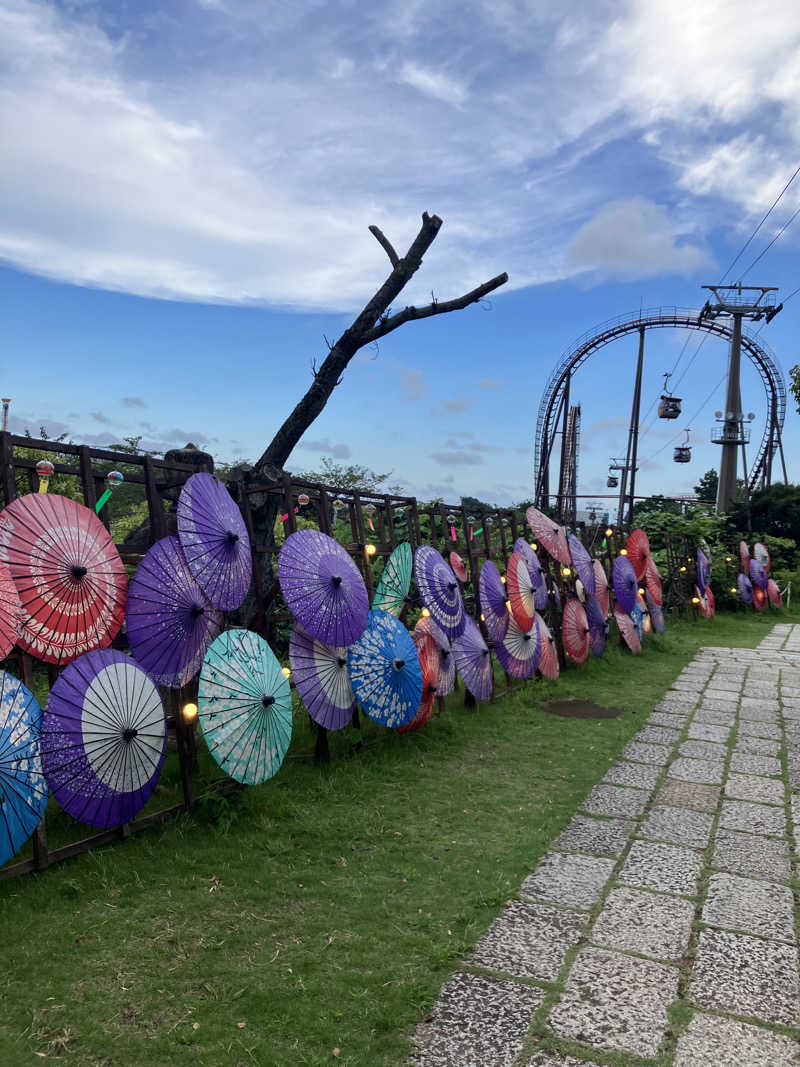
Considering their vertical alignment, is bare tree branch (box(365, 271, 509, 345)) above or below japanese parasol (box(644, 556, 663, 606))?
above

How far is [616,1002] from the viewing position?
257 cm

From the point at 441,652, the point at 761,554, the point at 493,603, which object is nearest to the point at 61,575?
the point at 441,652

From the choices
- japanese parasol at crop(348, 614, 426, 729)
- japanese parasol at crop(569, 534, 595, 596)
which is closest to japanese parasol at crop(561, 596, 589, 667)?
japanese parasol at crop(569, 534, 595, 596)

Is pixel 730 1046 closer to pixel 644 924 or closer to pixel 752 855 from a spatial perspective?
pixel 644 924

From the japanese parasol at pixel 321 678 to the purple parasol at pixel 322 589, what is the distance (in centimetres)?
13

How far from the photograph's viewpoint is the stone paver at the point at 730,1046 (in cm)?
229

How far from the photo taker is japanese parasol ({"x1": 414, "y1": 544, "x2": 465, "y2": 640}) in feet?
20.6

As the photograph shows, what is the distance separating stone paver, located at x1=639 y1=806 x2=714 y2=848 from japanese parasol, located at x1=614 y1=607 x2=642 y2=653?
19.1ft

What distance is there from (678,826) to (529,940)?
5.76 ft

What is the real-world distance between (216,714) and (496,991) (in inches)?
78.8

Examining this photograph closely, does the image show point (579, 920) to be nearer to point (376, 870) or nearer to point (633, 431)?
point (376, 870)

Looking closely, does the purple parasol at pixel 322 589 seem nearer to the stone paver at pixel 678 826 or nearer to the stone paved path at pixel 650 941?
the stone paved path at pixel 650 941

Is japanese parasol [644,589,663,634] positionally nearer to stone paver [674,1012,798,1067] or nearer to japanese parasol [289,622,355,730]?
japanese parasol [289,622,355,730]

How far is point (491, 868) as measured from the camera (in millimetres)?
3672
